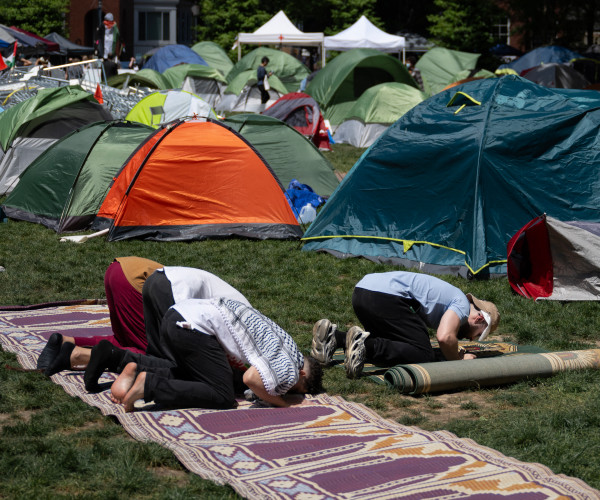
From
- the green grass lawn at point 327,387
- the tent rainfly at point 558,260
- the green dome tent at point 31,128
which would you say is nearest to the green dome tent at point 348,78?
the green dome tent at point 31,128

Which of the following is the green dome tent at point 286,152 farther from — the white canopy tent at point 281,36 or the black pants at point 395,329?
the white canopy tent at point 281,36

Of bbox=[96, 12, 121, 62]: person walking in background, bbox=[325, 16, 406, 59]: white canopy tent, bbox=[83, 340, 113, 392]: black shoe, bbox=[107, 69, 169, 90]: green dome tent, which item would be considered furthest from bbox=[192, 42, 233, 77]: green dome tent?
bbox=[83, 340, 113, 392]: black shoe

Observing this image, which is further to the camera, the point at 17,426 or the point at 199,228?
the point at 199,228

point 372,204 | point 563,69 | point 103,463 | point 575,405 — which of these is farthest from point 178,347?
point 563,69

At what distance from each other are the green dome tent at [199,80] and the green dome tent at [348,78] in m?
4.49

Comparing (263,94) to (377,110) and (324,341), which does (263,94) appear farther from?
(324,341)

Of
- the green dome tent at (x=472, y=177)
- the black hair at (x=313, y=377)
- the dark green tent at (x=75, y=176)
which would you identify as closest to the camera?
the black hair at (x=313, y=377)

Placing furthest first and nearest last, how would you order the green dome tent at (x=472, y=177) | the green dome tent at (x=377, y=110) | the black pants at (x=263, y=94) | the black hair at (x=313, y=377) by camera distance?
the black pants at (x=263, y=94) < the green dome tent at (x=377, y=110) < the green dome tent at (x=472, y=177) < the black hair at (x=313, y=377)

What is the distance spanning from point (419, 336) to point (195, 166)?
571 centimetres

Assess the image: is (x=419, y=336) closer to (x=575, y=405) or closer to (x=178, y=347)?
(x=575, y=405)

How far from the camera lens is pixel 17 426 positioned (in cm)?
487

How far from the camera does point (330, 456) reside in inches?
173

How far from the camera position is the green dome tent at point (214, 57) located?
34819mm

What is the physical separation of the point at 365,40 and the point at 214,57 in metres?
6.99
